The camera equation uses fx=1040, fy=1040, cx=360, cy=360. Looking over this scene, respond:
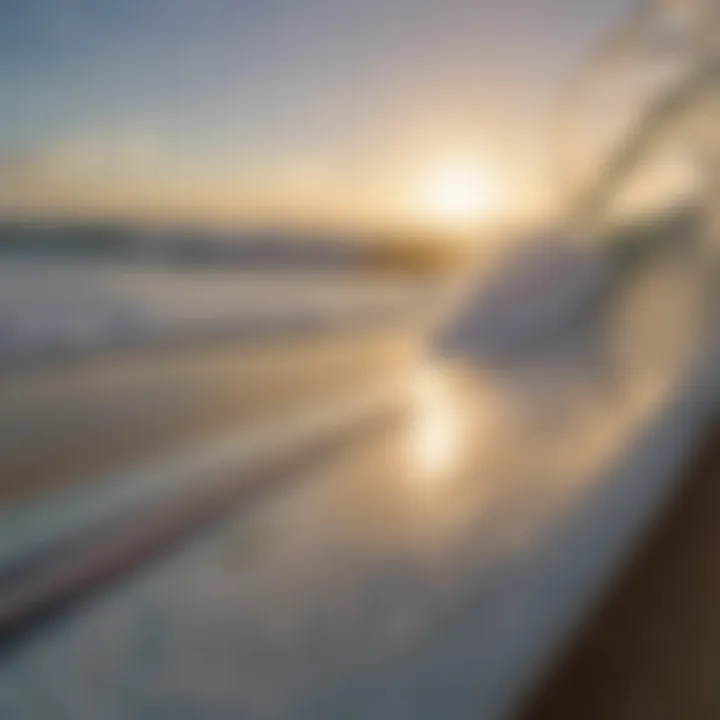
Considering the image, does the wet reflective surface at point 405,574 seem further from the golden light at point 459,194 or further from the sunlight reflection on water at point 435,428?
the golden light at point 459,194

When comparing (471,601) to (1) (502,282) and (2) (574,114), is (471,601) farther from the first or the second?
(2) (574,114)

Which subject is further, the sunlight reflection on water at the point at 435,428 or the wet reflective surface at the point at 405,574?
the sunlight reflection on water at the point at 435,428

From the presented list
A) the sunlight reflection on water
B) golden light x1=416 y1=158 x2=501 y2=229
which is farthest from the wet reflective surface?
golden light x1=416 y1=158 x2=501 y2=229

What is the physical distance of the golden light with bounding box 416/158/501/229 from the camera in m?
0.62

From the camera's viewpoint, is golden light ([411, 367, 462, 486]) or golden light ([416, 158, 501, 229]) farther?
golden light ([416, 158, 501, 229])

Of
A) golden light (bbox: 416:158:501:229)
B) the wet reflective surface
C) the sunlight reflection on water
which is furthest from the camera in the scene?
golden light (bbox: 416:158:501:229)

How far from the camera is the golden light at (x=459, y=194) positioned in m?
0.62

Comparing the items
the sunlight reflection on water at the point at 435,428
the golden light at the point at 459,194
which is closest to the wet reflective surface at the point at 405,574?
the sunlight reflection on water at the point at 435,428

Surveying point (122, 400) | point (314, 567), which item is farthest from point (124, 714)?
point (122, 400)

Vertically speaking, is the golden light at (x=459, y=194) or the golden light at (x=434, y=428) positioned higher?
the golden light at (x=459, y=194)

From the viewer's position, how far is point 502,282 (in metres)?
0.60

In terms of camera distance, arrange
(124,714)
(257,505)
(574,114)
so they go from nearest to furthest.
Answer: (124,714)
(257,505)
(574,114)

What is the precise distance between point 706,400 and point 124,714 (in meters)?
0.32

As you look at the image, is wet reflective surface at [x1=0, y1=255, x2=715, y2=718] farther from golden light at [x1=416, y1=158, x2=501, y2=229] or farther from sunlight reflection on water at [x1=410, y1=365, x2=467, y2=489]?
golden light at [x1=416, y1=158, x2=501, y2=229]
